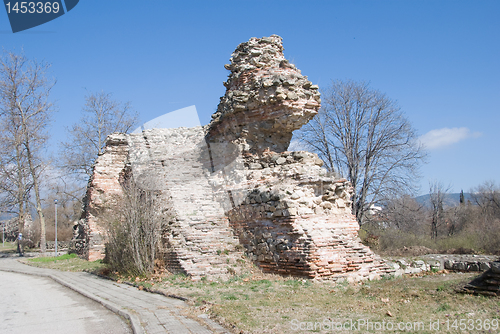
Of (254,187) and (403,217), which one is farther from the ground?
(254,187)

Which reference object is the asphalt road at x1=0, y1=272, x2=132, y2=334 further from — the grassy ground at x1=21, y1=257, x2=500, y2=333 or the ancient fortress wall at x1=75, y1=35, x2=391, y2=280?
the ancient fortress wall at x1=75, y1=35, x2=391, y2=280

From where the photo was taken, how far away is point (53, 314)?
6.12 m

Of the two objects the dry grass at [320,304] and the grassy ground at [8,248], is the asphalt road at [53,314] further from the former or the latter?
the grassy ground at [8,248]

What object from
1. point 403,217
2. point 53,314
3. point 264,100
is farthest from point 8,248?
point 403,217

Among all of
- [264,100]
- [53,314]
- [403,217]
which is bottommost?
[53,314]

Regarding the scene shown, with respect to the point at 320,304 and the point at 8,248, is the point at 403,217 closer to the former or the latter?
the point at 320,304

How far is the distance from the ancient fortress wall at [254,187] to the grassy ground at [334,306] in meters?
0.96

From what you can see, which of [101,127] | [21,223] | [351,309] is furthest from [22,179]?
[351,309]

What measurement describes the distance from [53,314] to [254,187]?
561 centimetres

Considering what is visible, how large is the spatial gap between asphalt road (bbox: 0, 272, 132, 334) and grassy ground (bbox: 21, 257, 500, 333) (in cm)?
122

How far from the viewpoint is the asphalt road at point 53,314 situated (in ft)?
16.9

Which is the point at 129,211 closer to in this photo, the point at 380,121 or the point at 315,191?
the point at 315,191

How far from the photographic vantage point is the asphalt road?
5152 millimetres

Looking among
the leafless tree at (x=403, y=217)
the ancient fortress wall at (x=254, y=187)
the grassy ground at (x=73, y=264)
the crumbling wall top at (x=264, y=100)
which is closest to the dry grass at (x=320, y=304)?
the ancient fortress wall at (x=254, y=187)
